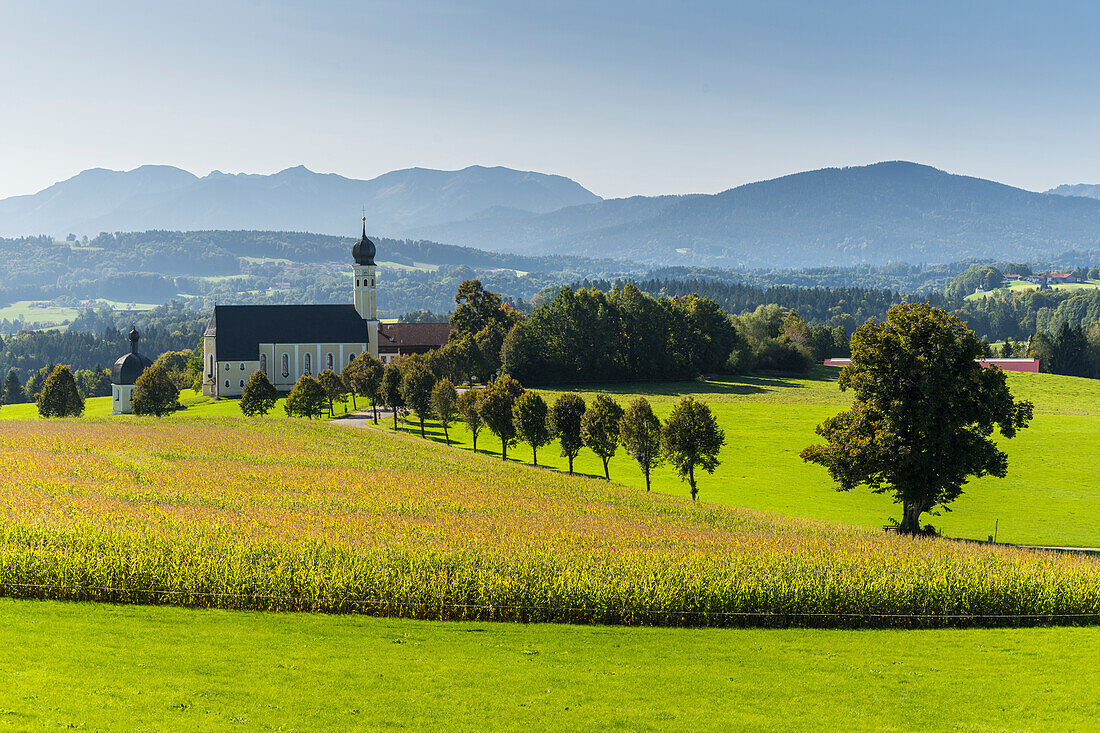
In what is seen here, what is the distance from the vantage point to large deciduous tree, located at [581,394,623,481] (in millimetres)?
63156

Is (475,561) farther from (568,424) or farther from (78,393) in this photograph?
(78,393)

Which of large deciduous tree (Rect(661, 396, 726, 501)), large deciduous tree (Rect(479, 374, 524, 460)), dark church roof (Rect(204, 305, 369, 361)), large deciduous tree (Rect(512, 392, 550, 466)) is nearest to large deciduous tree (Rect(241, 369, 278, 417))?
dark church roof (Rect(204, 305, 369, 361))

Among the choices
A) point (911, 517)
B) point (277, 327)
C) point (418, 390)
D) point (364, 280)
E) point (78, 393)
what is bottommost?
point (911, 517)

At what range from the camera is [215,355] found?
12300 centimetres

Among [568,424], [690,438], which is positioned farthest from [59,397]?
[690,438]

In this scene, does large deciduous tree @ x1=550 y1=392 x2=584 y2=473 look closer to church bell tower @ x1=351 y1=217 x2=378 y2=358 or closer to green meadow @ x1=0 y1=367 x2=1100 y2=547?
green meadow @ x1=0 y1=367 x2=1100 y2=547

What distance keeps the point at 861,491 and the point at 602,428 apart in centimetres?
1892

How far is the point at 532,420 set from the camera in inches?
2667

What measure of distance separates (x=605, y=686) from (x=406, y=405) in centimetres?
7216

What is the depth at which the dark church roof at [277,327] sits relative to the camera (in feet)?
406

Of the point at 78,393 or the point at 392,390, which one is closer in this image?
the point at 392,390

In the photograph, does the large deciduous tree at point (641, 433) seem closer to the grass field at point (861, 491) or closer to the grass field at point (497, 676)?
the grass field at point (861, 491)

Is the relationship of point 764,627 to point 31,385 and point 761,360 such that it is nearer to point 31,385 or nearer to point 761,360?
point 761,360

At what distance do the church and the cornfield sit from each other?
271ft
